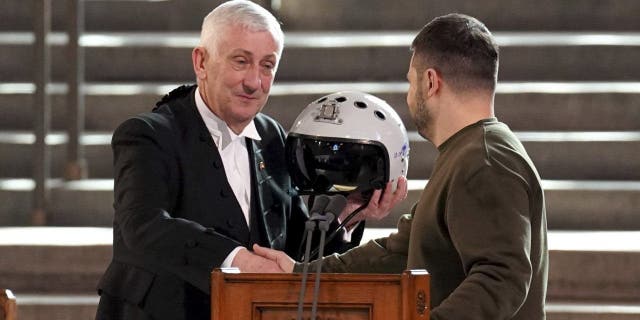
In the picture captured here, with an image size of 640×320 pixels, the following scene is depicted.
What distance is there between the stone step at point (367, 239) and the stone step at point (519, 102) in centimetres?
73

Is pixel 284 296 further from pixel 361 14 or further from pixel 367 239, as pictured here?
pixel 361 14

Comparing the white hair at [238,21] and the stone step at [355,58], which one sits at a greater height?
the white hair at [238,21]

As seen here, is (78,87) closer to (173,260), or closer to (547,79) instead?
(547,79)

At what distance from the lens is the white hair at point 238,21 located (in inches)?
122

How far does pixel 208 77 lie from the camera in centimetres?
318

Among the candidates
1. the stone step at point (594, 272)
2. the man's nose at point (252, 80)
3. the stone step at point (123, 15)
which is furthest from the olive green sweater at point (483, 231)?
the stone step at point (123, 15)

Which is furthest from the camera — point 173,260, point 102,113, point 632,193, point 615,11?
point 615,11

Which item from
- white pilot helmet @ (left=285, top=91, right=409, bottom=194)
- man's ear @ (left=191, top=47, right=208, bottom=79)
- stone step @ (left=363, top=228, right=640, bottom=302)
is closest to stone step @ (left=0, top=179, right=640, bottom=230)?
stone step @ (left=363, top=228, right=640, bottom=302)

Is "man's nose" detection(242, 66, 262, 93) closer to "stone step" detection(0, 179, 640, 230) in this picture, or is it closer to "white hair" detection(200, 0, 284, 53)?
"white hair" detection(200, 0, 284, 53)

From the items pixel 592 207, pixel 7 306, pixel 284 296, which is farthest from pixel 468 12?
pixel 7 306

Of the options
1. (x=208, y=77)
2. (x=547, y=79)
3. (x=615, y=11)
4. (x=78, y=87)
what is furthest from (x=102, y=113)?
(x=208, y=77)

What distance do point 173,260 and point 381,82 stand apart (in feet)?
10.9

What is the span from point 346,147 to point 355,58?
3.18m

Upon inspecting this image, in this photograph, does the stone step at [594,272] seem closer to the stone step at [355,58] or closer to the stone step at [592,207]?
the stone step at [592,207]
